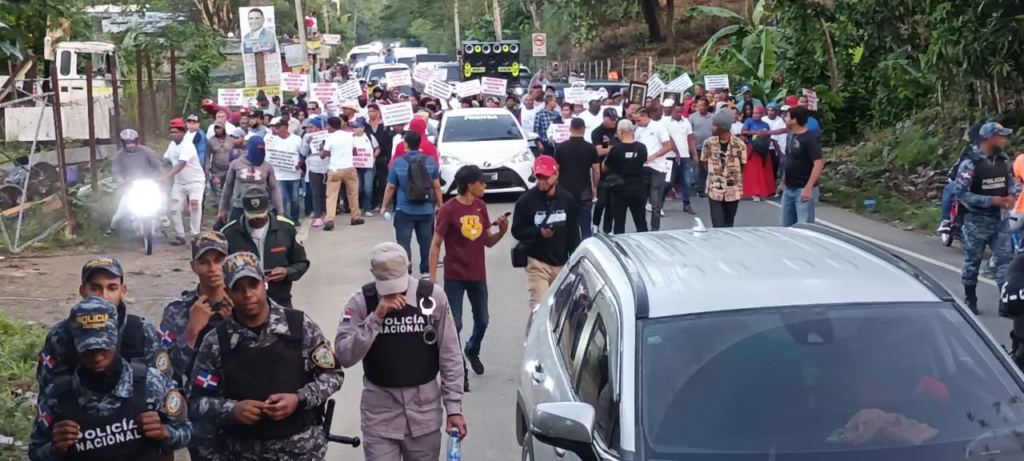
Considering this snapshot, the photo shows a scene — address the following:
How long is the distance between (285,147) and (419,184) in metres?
5.48

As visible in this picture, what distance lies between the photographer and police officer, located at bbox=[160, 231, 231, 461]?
18.9ft

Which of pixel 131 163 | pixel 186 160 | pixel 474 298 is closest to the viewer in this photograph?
pixel 474 298

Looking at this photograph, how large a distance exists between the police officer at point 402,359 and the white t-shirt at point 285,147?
476 inches

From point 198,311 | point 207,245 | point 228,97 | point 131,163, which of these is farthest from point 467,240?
point 228,97

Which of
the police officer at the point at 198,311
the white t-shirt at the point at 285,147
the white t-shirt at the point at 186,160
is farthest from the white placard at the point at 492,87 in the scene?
the police officer at the point at 198,311

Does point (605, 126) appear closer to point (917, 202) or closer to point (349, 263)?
point (349, 263)

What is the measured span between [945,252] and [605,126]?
4.68 meters

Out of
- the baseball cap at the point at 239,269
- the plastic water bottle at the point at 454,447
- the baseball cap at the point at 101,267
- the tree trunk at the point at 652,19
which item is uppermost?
the tree trunk at the point at 652,19

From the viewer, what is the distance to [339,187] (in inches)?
713

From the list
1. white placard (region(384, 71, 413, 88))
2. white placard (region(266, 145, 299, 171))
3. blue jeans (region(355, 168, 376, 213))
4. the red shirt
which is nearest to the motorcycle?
white placard (region(266, 145, 299, 171))

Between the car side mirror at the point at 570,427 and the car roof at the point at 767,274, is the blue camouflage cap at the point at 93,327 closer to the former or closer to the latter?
the car side mirror at the point at 570,427

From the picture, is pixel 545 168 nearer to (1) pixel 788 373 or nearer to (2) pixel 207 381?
(2) pixel 207 381

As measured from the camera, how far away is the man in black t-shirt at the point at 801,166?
12516 millimetres

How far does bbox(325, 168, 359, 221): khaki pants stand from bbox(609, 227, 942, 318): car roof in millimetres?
12896
